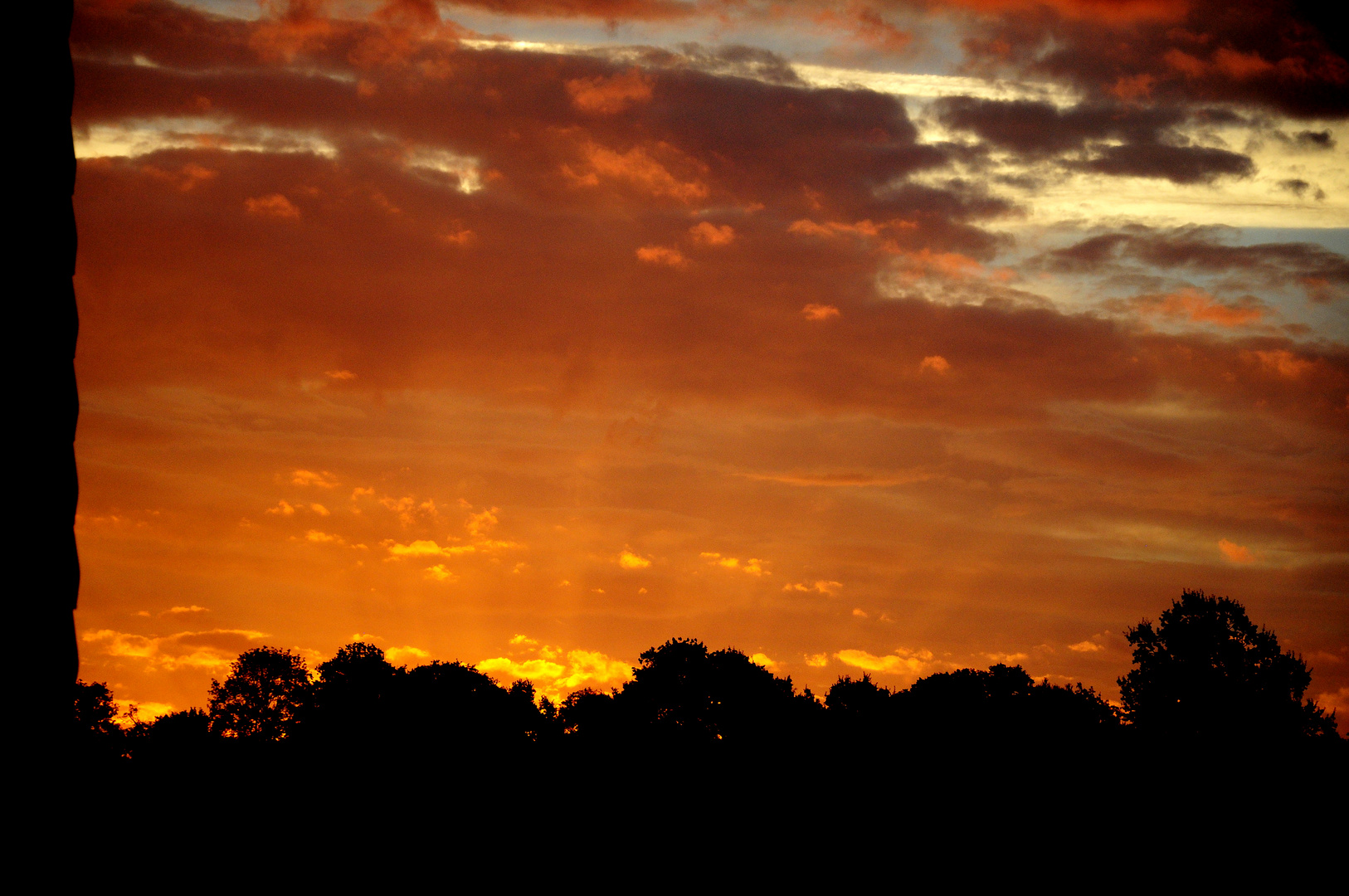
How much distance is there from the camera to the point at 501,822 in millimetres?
64312

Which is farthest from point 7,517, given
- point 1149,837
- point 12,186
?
point 1149,837

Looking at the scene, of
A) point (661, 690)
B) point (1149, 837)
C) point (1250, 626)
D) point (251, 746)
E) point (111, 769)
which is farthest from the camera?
point (661, 690)

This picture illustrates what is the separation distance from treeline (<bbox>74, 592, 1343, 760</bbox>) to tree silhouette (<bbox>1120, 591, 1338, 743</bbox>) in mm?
122

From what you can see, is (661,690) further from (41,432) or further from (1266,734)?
(41,432)

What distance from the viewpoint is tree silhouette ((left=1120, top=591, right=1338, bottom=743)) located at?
74.8 metres

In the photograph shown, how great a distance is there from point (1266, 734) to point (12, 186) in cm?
8503

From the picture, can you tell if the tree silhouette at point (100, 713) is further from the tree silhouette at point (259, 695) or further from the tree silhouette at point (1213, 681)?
the tree silhouette at point (1213, 681)

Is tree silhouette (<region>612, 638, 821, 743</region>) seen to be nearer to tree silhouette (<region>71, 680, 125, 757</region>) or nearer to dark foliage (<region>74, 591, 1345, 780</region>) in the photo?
dark foliage (<region>74, 591, 1345, 780</region>)

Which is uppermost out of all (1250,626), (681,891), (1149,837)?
(1250,626)

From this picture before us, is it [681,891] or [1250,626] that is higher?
[1250,626]

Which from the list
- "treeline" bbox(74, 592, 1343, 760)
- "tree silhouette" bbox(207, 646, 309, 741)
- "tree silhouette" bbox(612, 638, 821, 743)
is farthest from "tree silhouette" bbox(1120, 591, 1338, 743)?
"tree silhouette" bbox(207, 646, 309, 741)

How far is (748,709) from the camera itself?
92.6 m

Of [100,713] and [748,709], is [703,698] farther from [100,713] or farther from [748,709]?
[100,713]

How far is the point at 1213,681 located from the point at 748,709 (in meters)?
38.8
